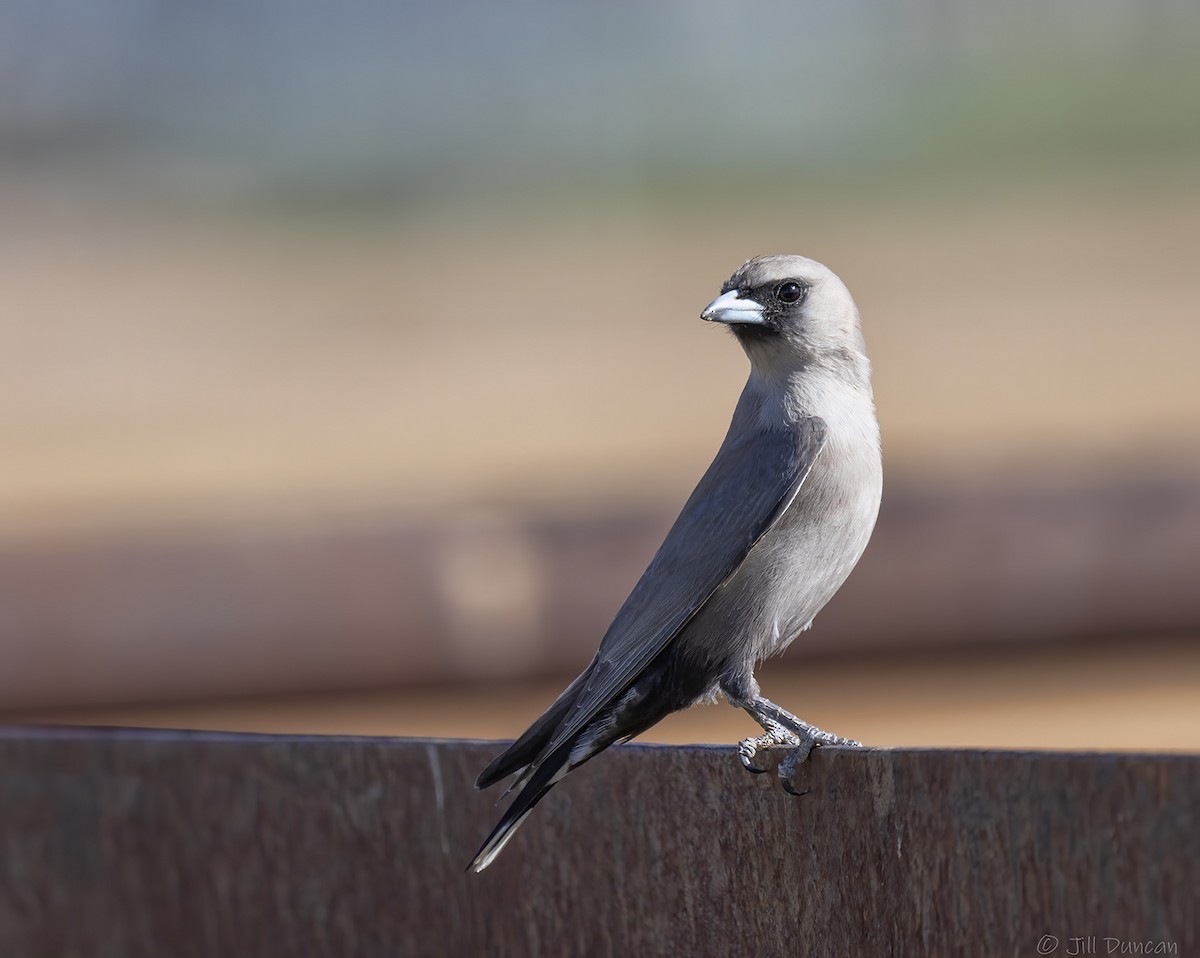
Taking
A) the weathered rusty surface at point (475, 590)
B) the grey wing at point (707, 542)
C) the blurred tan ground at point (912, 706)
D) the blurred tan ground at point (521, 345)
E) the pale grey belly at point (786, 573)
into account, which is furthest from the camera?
the blurred tan ground at point (521, 345)

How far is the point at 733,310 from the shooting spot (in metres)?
4.42

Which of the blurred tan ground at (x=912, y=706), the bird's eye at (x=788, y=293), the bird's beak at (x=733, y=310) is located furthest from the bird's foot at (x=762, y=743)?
the blurred tan ground at (x=912, y=706)

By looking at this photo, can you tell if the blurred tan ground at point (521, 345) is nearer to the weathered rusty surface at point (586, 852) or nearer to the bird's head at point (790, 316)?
the bird's head at point (790, 316)

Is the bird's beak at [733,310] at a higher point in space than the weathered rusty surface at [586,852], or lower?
higher

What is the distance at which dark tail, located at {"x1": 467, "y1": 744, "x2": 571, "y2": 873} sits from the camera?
10.5 feet

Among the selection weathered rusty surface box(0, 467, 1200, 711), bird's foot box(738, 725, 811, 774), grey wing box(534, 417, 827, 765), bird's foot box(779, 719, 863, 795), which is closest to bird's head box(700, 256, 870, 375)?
grey wing box(534, 417, 827, 765)

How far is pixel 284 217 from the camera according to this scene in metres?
16.2

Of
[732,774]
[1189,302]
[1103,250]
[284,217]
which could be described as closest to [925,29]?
[1103,250]

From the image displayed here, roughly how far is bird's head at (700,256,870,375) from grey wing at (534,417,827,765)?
0.32m

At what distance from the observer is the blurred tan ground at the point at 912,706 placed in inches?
249

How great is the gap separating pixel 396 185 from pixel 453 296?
292 centimetres

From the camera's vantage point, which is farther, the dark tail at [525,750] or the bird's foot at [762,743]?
the dark tail at [525,750]

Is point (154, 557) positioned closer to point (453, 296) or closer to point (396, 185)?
point (453, 296)

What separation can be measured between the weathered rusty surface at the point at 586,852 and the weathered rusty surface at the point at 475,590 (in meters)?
2.28
